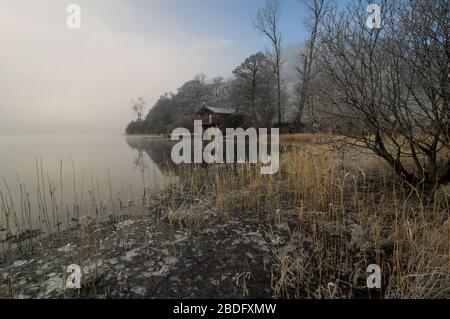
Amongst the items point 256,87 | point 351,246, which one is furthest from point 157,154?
point 351,246

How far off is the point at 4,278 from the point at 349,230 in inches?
151

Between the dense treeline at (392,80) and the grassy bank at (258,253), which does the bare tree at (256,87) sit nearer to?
the dense treeline at (392,80)

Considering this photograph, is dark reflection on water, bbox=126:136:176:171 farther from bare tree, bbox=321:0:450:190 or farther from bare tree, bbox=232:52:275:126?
bare tree, bbox=232:52:275:126

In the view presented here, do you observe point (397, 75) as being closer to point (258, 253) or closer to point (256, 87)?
point (258, 253)

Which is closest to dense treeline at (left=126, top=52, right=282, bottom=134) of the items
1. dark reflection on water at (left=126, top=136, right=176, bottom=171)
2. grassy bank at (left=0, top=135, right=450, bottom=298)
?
dark reflection on water at (left=126, top=136, right=176, bottom=171)

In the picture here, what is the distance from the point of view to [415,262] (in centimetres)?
220

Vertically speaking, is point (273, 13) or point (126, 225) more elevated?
point (273, 13)

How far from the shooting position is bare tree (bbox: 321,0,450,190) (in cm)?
302

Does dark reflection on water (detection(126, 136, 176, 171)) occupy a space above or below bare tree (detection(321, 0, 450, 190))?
below

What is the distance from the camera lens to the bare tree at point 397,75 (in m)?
3.02

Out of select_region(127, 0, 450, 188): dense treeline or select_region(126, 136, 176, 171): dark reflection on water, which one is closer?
select_region(127, 0, 450, 188): dense treeline

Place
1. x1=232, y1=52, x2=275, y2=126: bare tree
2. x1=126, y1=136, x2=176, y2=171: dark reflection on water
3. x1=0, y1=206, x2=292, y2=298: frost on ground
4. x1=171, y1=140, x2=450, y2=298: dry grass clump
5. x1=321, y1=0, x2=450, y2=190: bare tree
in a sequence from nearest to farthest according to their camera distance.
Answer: x1=171, y1=140, x2=450, y2=298: dry grass clump
x1=0, y1=206, x2=292, y2=298: frost on ground
x1=321, y1=0, x2=450, y2=190: bare tree
x1=126, y1=136, x2=176, y2=171: dark reflection on water
x1=232, y1=52, x2=275, y2=126: bare tree
